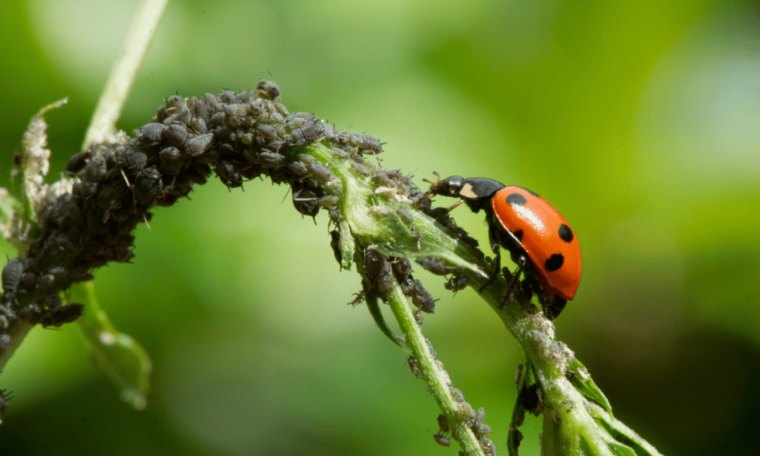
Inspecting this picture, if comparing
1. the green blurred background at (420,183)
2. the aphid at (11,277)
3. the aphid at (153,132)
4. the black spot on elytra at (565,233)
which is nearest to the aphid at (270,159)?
the aphid at (153,132)

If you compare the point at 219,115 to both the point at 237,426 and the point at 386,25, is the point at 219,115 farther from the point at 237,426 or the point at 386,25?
the point at 386,25

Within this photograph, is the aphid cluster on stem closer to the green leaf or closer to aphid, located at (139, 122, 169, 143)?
aphid, located at (139, 122, 169, 143)

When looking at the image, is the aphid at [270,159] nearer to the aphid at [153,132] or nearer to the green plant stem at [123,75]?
the aphid at [153,132]

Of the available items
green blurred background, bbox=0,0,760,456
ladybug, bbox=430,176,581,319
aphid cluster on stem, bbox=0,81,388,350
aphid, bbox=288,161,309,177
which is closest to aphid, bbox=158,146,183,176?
aphid cluster on stem, bbox=0,81,388,350

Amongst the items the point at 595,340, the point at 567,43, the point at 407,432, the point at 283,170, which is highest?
the point at 567,43

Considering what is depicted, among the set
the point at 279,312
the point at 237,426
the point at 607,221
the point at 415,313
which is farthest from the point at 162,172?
the point at 607,221

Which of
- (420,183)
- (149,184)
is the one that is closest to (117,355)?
(149,184)
